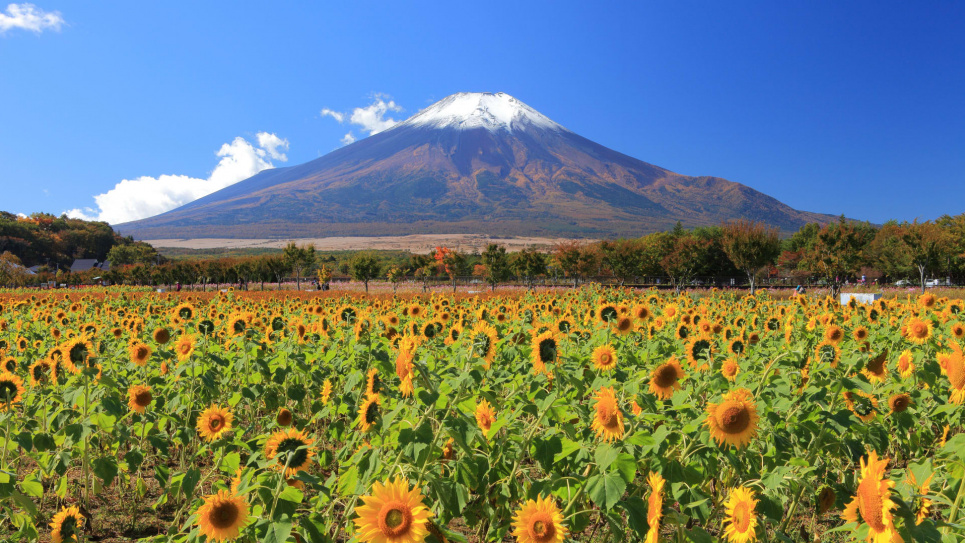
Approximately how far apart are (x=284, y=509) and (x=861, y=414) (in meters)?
3.32

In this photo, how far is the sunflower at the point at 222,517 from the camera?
189 centimetres

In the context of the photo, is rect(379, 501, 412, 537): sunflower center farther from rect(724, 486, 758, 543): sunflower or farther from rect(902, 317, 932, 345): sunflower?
rect(902, 317, 932, 345): sunflower

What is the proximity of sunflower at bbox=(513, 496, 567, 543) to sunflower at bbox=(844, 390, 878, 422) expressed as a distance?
2.29 m

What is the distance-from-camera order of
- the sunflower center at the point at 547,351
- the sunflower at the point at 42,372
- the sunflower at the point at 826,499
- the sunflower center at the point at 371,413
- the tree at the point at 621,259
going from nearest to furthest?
the sunflower center at the point at 371,413, the sunflower at the point at 826,499, the sunflower center at the point at 547,351, the sunflower at the point at 42,372, the tree at the point at 621,259

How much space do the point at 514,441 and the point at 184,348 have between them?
3291 millimetres

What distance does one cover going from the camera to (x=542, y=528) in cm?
181

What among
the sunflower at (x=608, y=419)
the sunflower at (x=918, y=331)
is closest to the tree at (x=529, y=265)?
the sunflower at (x=918, y=331)

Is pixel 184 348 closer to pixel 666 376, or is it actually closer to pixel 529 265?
pixel 666 376

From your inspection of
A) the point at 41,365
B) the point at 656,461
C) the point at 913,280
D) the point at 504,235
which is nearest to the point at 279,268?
the point at 41,365

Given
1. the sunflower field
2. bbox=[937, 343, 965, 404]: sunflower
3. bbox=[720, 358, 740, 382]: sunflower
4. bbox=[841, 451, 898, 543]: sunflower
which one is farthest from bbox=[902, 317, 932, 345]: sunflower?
bbox=[841, 451, 898, 543]: sunflower

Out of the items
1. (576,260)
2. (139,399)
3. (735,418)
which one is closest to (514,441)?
(735,418)

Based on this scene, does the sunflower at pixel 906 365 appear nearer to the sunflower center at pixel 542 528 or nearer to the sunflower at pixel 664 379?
the sunflower at pixel 664 379

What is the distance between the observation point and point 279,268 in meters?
50.1

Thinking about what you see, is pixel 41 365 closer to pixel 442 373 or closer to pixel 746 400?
pixel 442 373
